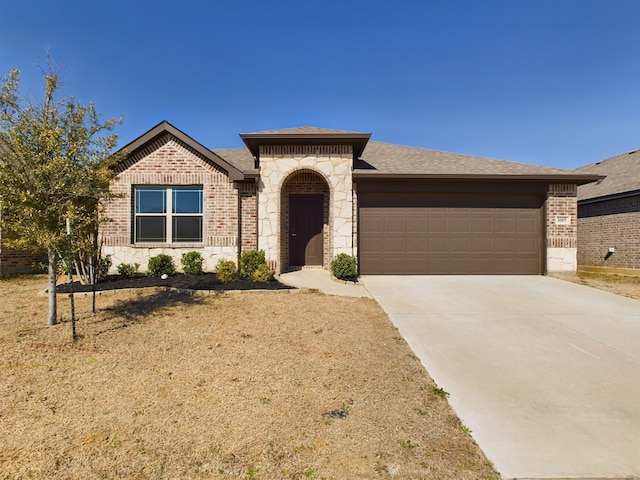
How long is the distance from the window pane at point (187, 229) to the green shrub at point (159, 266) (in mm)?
814

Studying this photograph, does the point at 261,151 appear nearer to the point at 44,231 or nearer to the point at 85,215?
the point at 85,215

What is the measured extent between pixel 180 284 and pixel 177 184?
3539 mm

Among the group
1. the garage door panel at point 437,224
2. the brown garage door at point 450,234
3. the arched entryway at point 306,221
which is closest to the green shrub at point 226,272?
the arched entryway at point 306,221

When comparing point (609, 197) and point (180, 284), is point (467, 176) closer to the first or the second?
point (609, 197)

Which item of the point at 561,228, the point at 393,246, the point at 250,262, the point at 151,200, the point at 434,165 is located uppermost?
the point at 434,165

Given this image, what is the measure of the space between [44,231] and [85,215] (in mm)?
834

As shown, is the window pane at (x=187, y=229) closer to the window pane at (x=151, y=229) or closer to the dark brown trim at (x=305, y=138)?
the window pane at (x=151, y=229)

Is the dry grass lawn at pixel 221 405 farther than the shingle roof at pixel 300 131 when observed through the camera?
No

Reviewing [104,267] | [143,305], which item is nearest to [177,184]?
[104,267]

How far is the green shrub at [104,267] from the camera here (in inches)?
363

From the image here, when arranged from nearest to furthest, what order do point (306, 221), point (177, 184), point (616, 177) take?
point (177, 184) < point (306, 221) < point (616, 177)

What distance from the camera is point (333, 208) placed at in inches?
413

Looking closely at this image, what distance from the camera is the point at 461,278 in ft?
33.6

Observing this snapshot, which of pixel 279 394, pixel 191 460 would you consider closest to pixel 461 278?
pixel 279 394
